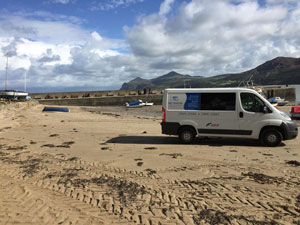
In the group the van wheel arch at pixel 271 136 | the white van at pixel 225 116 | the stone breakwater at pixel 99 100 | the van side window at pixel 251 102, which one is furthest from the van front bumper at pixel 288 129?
the stone breakwater at pixel 99 100

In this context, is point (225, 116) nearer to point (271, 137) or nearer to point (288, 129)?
point (271, 137)

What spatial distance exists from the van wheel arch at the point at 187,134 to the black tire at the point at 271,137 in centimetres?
250

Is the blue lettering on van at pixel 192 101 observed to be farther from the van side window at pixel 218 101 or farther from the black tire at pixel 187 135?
the black tire at pixel 187 135

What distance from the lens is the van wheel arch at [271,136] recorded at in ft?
28.7

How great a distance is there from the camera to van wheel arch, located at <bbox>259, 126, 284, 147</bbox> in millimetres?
8734

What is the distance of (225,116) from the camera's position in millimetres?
9000

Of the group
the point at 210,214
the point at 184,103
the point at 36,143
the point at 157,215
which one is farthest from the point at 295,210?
the point at 36,143

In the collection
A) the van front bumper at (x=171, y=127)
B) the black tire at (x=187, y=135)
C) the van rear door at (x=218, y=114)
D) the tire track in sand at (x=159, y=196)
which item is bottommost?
the tire track in sand at (x=159, y=196)

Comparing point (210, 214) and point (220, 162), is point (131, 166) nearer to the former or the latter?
point (220, 162)

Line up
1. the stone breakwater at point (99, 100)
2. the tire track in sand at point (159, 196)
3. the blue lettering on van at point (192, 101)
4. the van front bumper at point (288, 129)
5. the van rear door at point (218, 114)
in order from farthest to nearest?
the stone breakwater at point (99, 100), the blue lettering on van at point (192, 101), the van rear door at point (218, 114), the van front bumper at point (288, 129), the tire track in sand at point (159, 196)

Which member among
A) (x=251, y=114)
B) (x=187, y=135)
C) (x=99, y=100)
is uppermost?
(x=99, y=100)

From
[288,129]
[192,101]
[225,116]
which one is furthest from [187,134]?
[288,129]

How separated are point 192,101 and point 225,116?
136 centimetres

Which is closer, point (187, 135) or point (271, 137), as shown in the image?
point (271, 137)
